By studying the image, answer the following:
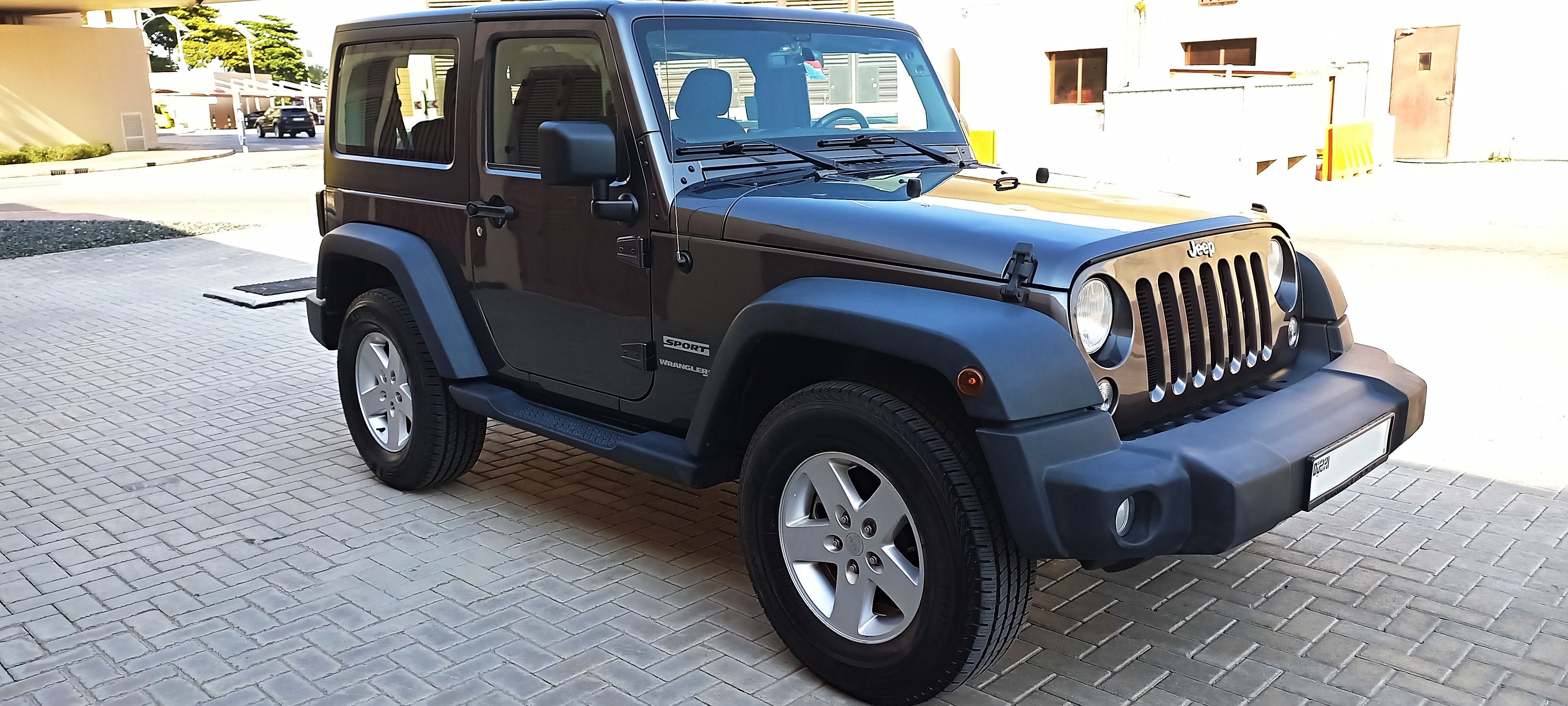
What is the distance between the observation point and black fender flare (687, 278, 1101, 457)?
117 inches

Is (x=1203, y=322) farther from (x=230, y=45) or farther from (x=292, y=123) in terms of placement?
(x=230, y=45)

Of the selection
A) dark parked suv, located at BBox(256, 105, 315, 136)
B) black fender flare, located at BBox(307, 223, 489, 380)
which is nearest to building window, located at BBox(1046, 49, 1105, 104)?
black fender flare, located at BBox(307, 223, 489, 380)

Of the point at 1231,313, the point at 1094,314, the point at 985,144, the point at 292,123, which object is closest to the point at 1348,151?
the point at 985,144

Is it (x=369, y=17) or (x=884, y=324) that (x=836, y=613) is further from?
(x=369, y=17)

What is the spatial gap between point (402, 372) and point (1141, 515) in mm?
3323

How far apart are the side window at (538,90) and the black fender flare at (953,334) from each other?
1.14m

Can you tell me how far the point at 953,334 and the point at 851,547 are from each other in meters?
0.75

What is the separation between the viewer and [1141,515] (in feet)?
10.0

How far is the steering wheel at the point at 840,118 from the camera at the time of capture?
442 cm

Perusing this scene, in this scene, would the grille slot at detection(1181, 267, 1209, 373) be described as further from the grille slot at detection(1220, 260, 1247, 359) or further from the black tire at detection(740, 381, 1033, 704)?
the black tire at detection(740, 381, 1033, 704)

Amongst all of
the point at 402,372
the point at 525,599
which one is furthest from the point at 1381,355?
the point at 402,372

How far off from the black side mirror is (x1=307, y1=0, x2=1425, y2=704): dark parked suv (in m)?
0.01

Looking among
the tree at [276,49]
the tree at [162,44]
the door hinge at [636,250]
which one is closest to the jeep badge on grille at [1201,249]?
the door hinge at [636,250]

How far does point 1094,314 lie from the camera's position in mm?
3266
